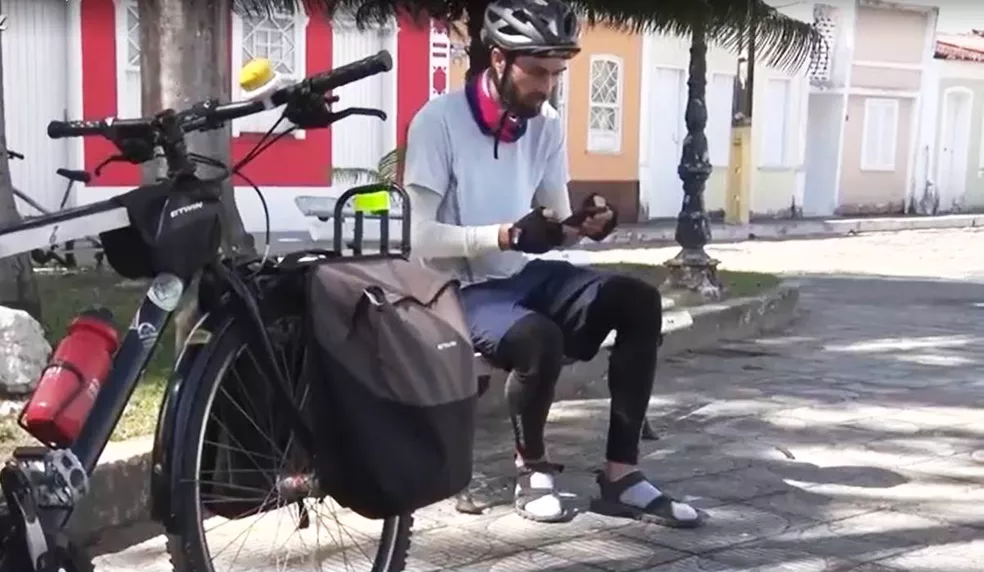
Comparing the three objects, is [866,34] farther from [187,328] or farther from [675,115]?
[187,328]

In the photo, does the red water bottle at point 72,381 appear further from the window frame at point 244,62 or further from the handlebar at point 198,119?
the window frame at point 244,62

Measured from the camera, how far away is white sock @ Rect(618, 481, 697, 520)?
444cm

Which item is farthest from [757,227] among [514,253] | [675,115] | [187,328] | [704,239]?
[187,328]

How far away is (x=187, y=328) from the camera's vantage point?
3.34 metres

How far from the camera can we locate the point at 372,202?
356 cm

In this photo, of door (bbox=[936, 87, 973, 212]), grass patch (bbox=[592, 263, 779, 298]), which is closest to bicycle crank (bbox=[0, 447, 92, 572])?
grass patch (bbox=[592, 263, 779, 298])

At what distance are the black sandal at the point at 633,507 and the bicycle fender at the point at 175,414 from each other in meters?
1.81

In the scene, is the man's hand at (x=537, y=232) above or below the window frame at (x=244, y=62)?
below

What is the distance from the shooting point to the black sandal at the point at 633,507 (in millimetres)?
4445

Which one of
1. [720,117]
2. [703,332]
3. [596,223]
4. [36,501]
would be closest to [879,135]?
[720,117]

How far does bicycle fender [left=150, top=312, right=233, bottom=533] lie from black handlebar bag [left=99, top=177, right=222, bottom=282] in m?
0.18

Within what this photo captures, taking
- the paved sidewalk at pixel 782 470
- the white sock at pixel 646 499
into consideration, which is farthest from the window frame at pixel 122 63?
the white sock at pixel 646 499

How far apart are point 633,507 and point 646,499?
0.18 feet

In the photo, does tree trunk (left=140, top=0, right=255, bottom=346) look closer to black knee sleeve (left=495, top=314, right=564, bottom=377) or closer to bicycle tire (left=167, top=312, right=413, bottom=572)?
black knee sleeve (left=495, top=314, right=564, bottom=377)
